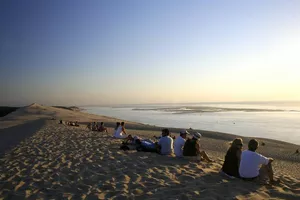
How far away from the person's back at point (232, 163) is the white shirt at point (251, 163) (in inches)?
9.8

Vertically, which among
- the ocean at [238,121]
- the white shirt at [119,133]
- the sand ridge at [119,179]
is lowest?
the ocean at [238,121]

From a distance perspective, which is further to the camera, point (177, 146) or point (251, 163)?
point (177, 146)

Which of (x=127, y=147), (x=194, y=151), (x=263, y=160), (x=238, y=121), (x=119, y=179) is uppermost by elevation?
(x=263, y=160)

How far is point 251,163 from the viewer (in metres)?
6.93

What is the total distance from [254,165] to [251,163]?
9cm

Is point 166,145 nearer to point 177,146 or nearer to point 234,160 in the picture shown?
point 177,146

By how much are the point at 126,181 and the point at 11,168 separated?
3.83 metres

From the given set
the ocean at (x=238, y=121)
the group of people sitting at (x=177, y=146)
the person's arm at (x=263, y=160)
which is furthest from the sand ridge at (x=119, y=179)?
the ocean at (x=238, y=121)

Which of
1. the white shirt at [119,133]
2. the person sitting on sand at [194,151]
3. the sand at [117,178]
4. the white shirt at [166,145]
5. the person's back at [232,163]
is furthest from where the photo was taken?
the white shirt at [119,133]

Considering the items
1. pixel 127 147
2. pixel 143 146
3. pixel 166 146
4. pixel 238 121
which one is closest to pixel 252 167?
pixel 166 146

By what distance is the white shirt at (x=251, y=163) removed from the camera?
680 cm

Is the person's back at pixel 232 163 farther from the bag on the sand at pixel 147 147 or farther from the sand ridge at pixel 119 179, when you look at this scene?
the bag on the sand at pixel 147 147

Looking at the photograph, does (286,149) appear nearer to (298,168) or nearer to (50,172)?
(298,168)

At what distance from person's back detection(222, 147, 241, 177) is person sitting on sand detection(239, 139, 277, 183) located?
0.28m
